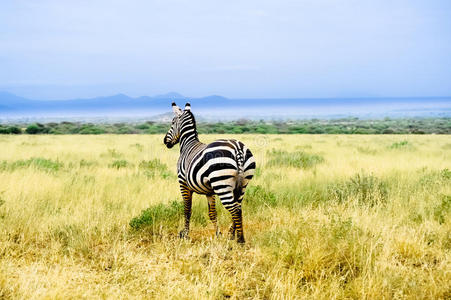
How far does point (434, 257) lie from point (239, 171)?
2920 mm

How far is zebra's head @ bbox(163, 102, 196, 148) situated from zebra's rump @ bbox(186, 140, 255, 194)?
929mm

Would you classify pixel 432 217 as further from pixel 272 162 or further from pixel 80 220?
pixel 272 162

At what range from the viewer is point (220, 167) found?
5.31 m

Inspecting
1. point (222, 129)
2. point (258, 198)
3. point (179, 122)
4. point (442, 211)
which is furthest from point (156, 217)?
point (222, 129)

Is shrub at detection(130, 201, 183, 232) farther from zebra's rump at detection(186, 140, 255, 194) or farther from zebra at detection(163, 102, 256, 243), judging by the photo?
zebra's rump at detection(186, 140, 255, 194)

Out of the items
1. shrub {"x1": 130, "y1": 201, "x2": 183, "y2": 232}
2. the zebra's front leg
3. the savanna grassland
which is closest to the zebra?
the zebra's front leg

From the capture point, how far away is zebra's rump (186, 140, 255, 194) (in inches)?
209

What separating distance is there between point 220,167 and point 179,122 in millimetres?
1631

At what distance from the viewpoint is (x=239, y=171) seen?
18.1 feet

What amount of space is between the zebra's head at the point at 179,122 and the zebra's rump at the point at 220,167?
929mm

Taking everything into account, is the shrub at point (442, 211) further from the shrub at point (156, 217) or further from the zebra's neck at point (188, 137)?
the shrub at point (156, 217)

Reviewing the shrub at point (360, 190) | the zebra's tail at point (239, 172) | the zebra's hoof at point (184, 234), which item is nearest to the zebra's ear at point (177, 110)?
the zebra's tail at point (239, 172)

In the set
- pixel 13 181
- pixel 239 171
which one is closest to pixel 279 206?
pixel 239 171

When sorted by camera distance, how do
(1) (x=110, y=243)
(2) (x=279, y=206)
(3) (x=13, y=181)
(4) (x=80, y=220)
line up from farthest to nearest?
(3) (x=13, y=181)
(2) (x=279, y=206)
(4) (x=80, y=220)
(1) (x=110, y=243)
